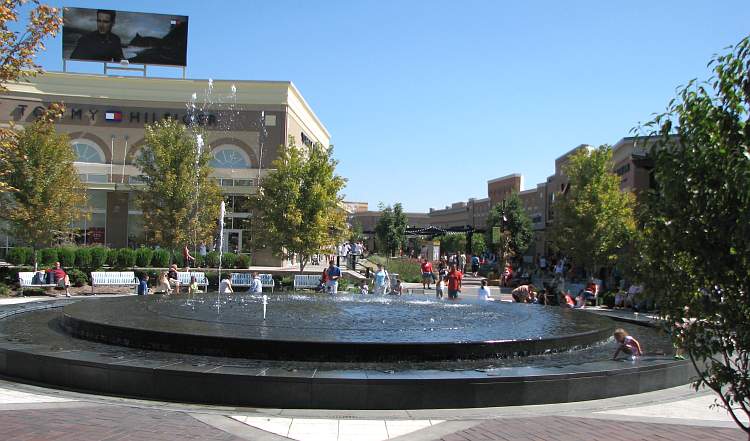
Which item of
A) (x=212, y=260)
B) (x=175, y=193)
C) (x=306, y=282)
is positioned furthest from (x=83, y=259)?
(x=306, y=282)

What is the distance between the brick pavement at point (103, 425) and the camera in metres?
6.33

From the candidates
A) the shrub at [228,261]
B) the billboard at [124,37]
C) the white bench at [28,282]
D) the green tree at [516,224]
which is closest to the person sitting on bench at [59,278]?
the white bench at [28,282]

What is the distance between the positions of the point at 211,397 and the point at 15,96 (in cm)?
4176

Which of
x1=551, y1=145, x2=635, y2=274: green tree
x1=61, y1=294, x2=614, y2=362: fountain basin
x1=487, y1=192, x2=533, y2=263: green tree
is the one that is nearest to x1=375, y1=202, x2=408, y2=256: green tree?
x1=487, y1=192, x2=533, y2=263: green tree

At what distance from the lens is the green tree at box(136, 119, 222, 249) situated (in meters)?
30.6

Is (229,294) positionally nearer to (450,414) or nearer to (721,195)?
(450,414)

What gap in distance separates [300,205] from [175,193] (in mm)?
6326

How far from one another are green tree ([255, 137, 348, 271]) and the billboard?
2034 cm

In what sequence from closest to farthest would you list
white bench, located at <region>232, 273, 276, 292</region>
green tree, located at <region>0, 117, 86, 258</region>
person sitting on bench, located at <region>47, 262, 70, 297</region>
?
person sitting on bench, located at <region>47, 262, 70, 297</region>
white bench, located at <region>232, 273, 276, 292</region>
green tree, located at <region>0, 117, 86, 258</region>

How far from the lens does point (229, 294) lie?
20125 millimetres

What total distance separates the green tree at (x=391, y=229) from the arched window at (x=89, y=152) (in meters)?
→ 38.6

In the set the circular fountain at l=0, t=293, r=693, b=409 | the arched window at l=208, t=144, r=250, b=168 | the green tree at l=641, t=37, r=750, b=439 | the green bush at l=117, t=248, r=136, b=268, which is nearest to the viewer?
the green tree at l=641, t=37, r=750, b=439

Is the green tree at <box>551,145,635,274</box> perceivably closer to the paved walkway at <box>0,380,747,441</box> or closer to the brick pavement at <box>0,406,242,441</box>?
the paved walkway at <box>0,380,747,441</box>

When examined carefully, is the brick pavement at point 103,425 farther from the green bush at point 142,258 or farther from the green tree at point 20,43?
the green bush at point 142,258
